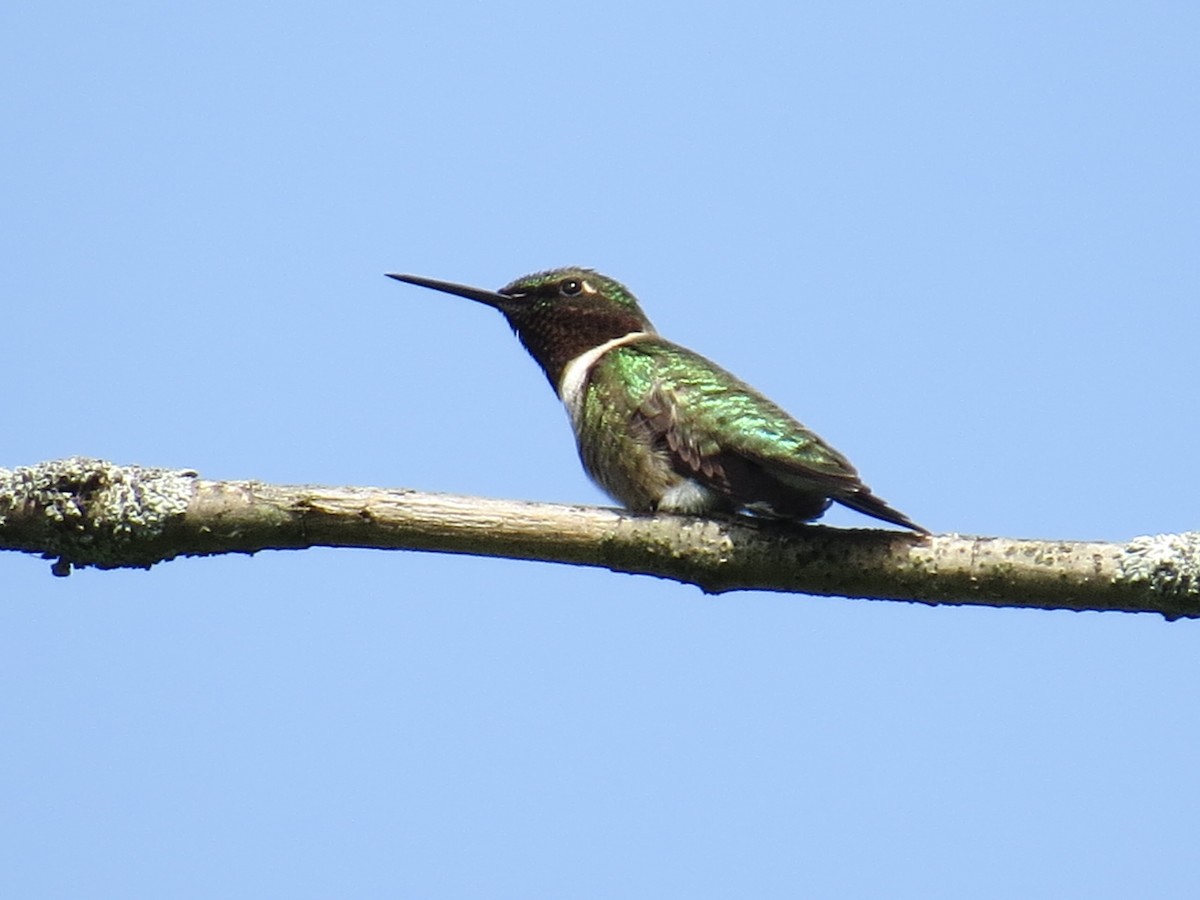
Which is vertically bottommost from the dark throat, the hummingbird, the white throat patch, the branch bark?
the branch bark

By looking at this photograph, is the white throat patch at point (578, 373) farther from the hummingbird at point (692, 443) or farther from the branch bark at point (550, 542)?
the branch bark at point (550, 542)

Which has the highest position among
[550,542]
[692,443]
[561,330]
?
[561,330]

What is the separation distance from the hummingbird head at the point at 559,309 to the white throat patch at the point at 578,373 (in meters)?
0.08

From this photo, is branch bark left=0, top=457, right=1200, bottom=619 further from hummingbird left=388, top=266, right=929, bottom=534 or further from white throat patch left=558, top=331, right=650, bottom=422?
white throat patch left=558, top=331, right=650, bottom=422

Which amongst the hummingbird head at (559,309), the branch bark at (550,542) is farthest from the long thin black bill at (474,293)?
the branch bark at (550,542)

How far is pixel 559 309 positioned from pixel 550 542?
342 centimetres

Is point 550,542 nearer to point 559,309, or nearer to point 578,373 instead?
point 578,373

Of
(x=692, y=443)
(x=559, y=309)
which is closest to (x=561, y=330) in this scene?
(x=559, y=309)

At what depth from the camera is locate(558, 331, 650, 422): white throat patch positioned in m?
6.85

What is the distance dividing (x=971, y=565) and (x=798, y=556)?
62 centimetres

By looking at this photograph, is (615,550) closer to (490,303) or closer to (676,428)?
(676,428)

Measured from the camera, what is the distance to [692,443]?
6.01 meters

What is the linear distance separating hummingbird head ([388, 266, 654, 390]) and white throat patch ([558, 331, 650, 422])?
0.08 m

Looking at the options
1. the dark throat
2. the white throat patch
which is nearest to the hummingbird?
the white throat patch
